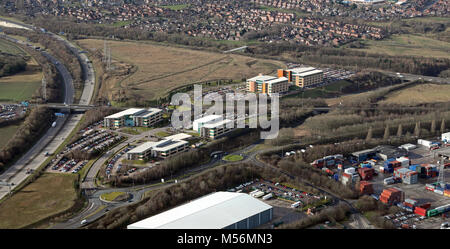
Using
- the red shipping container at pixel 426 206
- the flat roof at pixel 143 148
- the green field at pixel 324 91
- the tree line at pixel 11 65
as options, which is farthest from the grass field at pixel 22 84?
the red shipping container at pixel 426 206

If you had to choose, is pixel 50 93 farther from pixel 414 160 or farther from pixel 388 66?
pixel 388 66

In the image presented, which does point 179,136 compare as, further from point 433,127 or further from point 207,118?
point 433,127

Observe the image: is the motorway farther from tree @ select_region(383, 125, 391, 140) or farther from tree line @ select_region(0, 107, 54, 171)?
tree @ select_region(383, 125, 391, 140)

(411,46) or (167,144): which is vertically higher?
(411,46)

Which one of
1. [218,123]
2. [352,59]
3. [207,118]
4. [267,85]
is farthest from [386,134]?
[352,59]

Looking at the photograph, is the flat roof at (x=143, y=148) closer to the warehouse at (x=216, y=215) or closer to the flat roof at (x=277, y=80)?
the warehouse at (x=216, y=215)

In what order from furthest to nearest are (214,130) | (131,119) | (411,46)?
(411,46), (131,119), (214,130)

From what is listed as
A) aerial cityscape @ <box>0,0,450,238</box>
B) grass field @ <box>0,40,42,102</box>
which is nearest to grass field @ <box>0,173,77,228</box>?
aerial cityscape @ <box>0,0,450,238</box>
